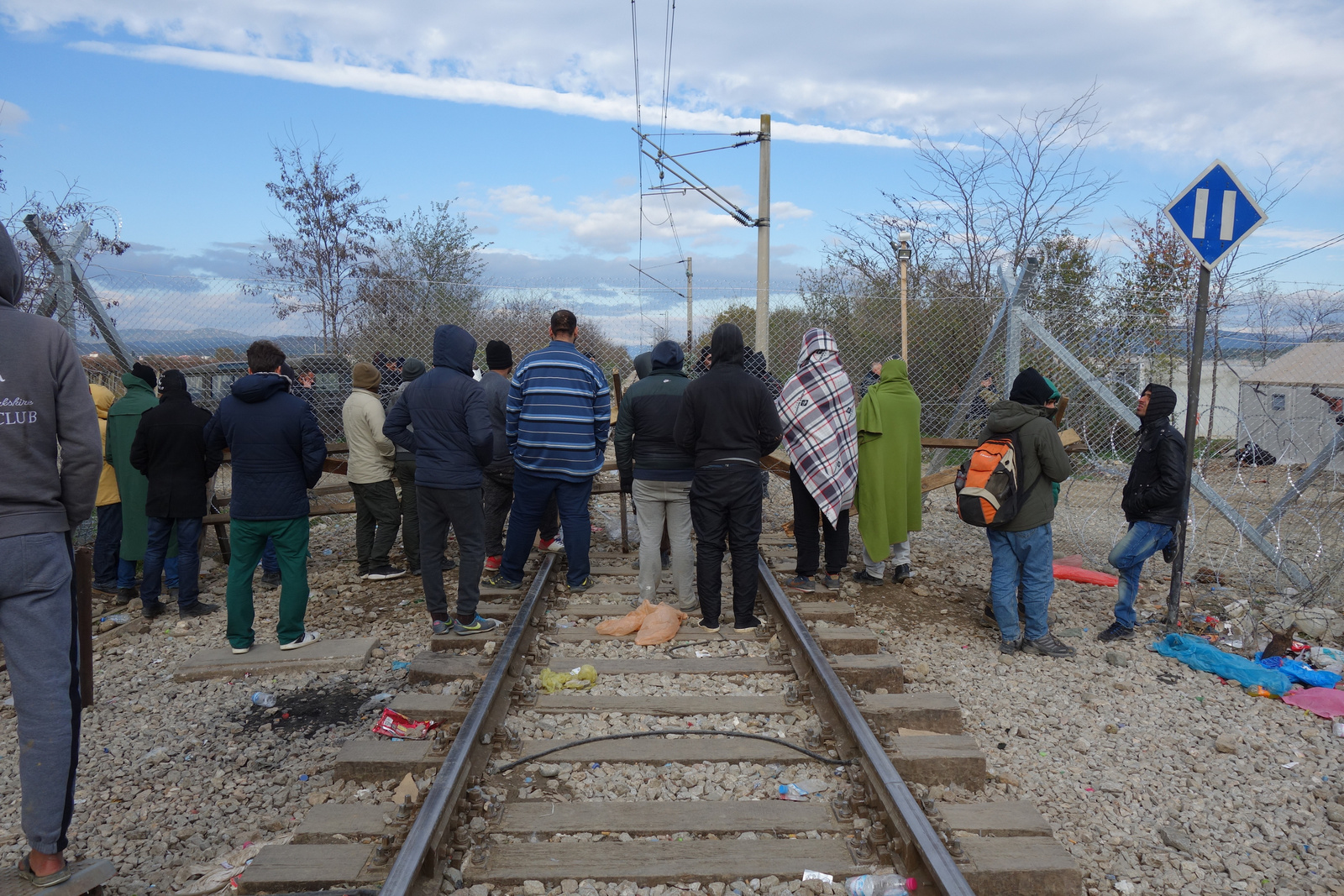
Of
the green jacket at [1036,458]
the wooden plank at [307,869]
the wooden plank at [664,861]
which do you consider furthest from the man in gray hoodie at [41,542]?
the green jacket at [1036,458]

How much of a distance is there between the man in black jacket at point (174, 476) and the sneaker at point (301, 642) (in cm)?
154

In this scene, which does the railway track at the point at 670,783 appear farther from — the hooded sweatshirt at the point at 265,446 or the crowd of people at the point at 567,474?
the hooded sweatshirt at the point at 265,446

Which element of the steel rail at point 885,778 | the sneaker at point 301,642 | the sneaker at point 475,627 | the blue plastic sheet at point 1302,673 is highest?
the steel rail at point 885,778

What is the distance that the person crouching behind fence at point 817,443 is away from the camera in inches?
249

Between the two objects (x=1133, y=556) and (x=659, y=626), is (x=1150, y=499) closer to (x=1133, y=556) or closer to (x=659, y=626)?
(x=1133, y=556)

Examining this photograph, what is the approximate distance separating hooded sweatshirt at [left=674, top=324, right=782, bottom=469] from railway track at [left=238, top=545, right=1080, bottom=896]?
47.3 inches

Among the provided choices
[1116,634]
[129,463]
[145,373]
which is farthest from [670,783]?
[145,373]

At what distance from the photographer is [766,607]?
19.6 feet

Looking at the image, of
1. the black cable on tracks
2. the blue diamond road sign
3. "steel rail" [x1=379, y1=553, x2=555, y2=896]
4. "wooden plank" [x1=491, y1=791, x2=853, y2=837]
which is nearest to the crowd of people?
"steel rail" [x1=379, y1=553, x2=555, y2=896]

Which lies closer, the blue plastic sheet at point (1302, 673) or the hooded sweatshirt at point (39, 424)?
the hooded sweatshirt at point (39, 424)

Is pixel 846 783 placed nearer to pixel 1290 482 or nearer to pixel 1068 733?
pixel 1068 733

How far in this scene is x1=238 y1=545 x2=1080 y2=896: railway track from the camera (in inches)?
113

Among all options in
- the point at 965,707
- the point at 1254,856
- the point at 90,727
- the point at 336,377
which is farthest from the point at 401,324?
the point at 1254,856

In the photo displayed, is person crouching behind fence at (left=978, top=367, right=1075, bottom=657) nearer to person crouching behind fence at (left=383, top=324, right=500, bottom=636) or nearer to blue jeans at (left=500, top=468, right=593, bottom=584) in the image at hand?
blue jeans at (left=500, top=468, right=593, bottom=584)
